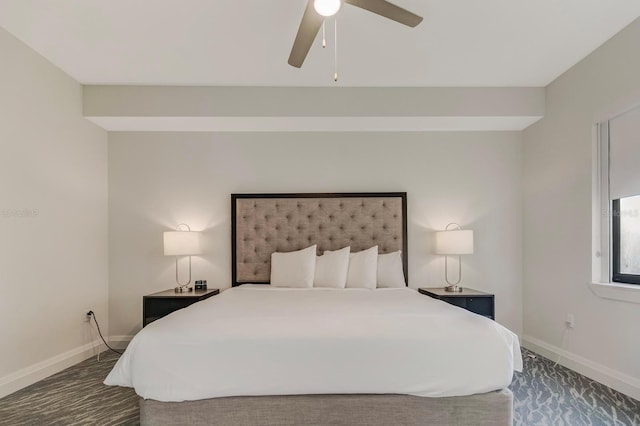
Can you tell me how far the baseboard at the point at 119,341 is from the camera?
373 cm

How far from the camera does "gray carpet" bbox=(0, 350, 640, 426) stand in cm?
220

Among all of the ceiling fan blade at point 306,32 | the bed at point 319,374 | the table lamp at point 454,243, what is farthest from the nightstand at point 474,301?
the ceiling fan blade at point 306,32

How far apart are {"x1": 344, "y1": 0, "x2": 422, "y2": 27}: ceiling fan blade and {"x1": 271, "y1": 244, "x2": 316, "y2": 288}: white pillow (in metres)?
2.27

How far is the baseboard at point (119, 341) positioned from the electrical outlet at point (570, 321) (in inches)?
170

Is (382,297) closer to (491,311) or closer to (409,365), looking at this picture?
(409,365)

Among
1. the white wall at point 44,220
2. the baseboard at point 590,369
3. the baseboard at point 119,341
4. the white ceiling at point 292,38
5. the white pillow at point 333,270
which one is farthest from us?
the baseboard at point 119,341

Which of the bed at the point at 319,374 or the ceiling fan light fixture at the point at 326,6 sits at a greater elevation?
the ceiling fan light fixture at the point at 326,6

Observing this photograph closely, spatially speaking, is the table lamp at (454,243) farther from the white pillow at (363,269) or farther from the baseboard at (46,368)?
the baseboard at (46,368)

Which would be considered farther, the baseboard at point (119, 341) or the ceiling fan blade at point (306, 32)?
the baseboard at point (119, 341)

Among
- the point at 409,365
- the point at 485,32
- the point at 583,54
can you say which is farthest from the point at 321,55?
the point at 409,365

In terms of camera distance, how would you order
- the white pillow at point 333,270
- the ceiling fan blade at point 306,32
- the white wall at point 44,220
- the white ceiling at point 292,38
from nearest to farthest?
the ceiling fan blade at point 306,32 → the white ceiling at point 292,38 → the white wall at point 44,220 → the white pillow at point 333,270

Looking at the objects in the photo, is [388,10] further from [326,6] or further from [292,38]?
[292,38]

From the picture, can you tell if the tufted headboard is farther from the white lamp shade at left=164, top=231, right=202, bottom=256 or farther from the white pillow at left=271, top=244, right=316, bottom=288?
the white lamp shade at left=164, top=231, right=202, bottom=256

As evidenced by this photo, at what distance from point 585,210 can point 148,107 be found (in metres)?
4.12
